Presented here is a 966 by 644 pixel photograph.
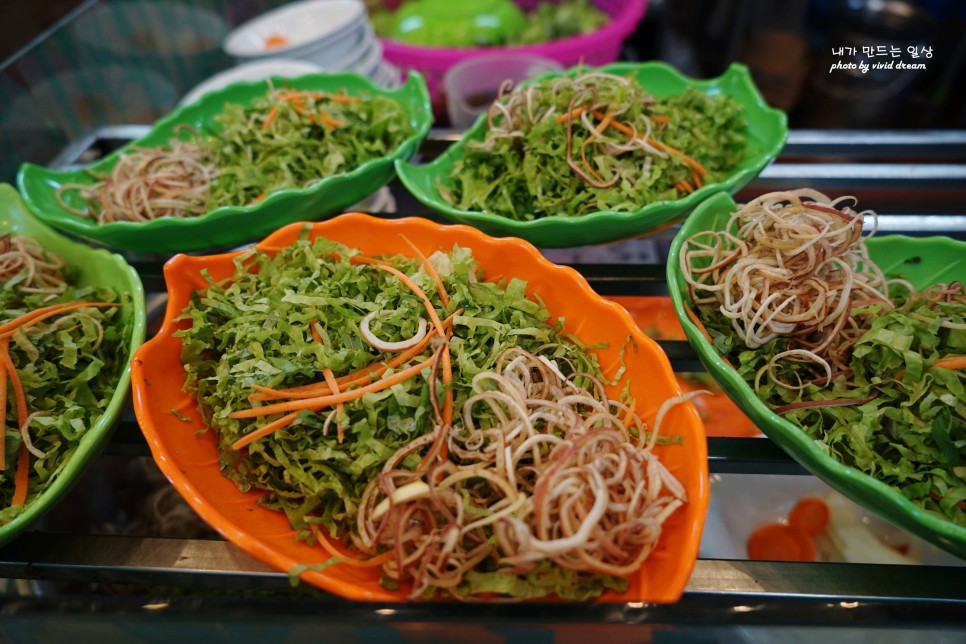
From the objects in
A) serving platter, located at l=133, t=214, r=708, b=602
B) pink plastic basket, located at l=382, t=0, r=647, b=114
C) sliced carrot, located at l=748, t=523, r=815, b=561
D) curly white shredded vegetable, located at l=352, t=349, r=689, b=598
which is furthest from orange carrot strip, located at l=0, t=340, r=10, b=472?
pink plastic basket, located at l=382, t=0, r=647, b=114

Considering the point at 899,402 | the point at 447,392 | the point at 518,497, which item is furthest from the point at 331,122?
the point at 899,402

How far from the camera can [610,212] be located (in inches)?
62.1

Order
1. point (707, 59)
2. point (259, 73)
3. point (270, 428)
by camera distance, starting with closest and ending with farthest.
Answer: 1. point (270, 428)
2. point (259, 73)
3. point (707, 59)

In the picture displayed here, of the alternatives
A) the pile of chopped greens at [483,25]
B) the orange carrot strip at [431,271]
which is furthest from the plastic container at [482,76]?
the orange carrot strip at [431,271]

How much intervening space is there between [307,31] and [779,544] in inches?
138

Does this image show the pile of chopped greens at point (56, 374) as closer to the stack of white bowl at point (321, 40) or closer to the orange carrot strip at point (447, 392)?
the orange carrot strip at point (447, 392)

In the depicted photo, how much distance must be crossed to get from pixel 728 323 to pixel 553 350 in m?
0.50

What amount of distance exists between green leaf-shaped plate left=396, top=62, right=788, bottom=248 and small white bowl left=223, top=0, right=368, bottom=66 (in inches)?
50.1

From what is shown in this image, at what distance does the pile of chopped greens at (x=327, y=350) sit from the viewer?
1168mm

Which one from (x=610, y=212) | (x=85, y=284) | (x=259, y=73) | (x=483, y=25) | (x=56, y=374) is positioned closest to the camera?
(x=56, y=374)

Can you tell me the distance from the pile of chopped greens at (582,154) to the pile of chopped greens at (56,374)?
3.62 ft

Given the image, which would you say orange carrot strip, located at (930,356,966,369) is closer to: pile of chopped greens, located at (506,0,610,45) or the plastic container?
the plastic container

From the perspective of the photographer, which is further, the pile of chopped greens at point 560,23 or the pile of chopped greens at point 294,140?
the pile of chopped greens at point 560,23

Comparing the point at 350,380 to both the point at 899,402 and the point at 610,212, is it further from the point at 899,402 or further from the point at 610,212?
the point at 899,402
